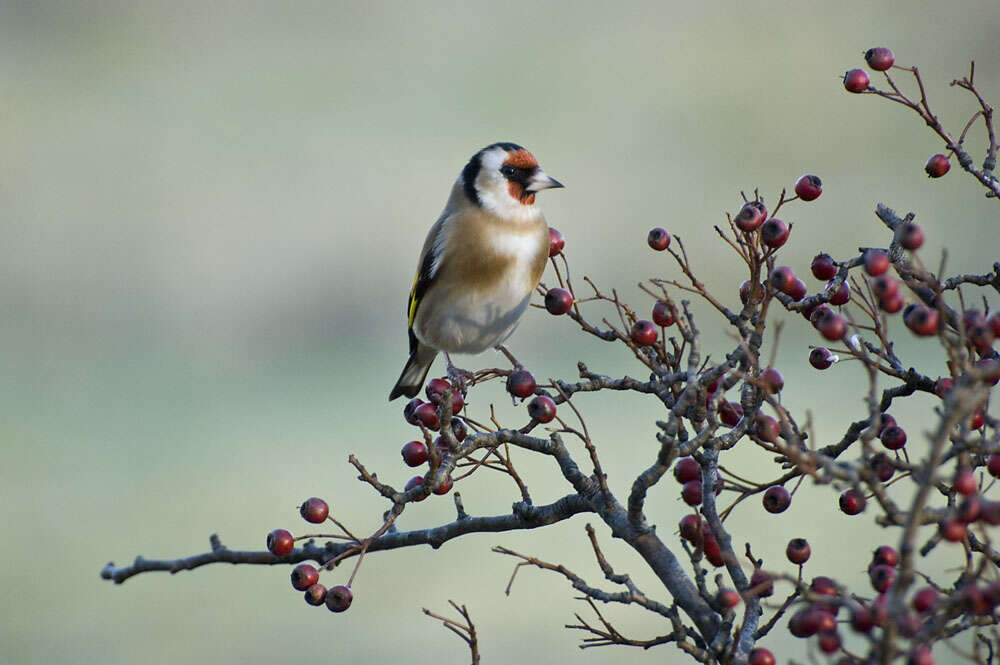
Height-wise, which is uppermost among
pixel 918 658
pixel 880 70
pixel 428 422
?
pixel 880 70

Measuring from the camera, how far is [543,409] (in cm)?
177

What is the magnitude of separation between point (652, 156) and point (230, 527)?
620 centimetres

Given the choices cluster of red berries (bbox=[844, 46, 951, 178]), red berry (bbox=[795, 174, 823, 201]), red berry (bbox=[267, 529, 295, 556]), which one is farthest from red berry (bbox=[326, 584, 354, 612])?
cluster of red berries (bbox=[844, 46, 951, 178])

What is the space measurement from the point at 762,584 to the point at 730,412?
52 cm

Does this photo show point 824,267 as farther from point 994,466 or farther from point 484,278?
point 484,278

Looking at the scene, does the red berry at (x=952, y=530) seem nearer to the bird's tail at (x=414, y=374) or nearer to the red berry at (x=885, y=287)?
the red berry at (x=885, y=287)

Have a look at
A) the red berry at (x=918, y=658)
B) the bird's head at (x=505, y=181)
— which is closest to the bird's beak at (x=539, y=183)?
the bird's head at (x=505, y=181)

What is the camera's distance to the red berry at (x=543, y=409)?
1.77 metres

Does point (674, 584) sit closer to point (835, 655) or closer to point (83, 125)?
point (835, 655)

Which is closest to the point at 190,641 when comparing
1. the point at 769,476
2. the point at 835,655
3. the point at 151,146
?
the point at 769,476

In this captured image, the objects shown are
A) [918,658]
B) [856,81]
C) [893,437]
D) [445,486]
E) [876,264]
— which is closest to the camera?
[918,658]

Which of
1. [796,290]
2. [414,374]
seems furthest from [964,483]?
[414,374]

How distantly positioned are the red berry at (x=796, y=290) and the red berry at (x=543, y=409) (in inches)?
15.1

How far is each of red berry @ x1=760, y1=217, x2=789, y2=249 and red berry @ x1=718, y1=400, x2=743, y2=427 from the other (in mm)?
240
